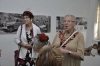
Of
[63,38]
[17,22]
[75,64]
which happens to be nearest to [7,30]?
Answer: [17,22]

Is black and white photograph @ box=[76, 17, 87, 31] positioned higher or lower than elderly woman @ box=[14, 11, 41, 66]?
higher

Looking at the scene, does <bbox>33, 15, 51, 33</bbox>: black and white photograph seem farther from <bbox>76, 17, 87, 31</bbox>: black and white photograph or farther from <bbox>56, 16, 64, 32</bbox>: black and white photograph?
<bbox>76, 17, 87, 31</bbox>: black and white photograph

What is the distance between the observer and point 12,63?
3391mm

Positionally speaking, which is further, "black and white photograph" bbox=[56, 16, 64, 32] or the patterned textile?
"black and white photograph" bbox=[56, 16, 64, 32]

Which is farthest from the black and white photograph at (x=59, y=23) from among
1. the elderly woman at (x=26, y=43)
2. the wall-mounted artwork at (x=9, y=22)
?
the elderly woman at (x=26, y=43)

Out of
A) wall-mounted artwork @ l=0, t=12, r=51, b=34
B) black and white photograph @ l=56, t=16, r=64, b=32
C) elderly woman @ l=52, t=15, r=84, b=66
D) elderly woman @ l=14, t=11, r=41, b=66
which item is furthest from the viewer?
black and white photograph @ l=56, t=16, r=64, b=32

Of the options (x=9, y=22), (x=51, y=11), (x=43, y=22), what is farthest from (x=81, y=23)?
(x=9, y=22)

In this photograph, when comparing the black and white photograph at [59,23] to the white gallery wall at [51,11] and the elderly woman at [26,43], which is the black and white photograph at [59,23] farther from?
the elderly woman at [26,43]

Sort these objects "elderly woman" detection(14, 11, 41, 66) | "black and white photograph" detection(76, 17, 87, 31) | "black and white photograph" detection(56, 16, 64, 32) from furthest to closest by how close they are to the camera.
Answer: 1. "black and white photograph" detection(76, 17, 87, 31)
2. "black and white photograph" detection(56, 16, 64, 32)
3. "elderly woman" detection(14, 11, 41, 66)

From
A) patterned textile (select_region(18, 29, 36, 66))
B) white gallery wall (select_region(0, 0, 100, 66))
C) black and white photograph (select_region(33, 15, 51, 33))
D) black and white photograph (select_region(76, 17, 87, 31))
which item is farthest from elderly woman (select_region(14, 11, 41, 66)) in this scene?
black and white photograph (select_region(76, 17, 87, 31))

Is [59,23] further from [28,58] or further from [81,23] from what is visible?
[28,58]

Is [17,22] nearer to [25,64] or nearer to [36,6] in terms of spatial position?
[36,6]

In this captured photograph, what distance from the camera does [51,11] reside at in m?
3.87

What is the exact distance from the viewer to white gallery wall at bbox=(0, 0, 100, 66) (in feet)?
10.8
